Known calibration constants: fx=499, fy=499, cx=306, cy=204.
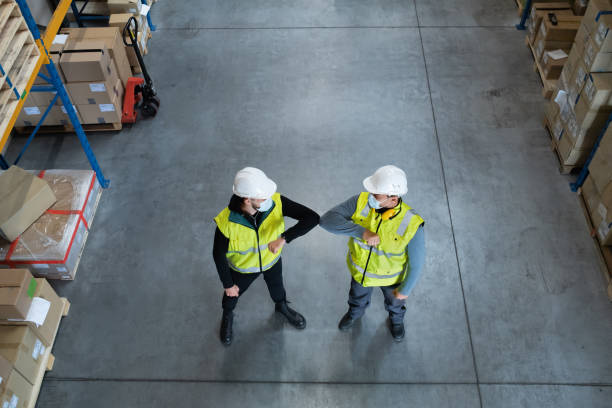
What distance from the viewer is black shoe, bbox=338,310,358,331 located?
5055mm

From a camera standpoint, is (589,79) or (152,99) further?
(152,99)

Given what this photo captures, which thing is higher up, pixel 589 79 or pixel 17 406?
pixel 589 79

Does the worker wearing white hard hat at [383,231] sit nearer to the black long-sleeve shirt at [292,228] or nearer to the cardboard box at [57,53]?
the black long-sleeve shirt at [292,228]

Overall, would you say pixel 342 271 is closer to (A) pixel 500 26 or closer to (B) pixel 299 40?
(B) pixel 299 40

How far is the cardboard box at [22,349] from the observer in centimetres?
437

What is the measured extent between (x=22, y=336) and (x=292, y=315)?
249cm

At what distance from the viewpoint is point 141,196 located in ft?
21.2

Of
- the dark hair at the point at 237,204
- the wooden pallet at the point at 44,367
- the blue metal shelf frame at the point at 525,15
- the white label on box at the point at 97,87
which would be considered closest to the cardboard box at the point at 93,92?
the white label on box at the point at 97,87

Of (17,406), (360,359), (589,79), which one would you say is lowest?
(360,359)

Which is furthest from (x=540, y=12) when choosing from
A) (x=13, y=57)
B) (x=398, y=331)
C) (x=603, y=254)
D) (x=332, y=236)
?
(x=13, y=57)

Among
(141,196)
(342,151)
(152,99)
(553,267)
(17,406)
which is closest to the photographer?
(17,406)

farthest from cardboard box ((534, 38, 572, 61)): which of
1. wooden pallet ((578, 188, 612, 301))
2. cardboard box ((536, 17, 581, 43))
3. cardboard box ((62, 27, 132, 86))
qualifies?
cardboard box ((62, 27, 132, 86))

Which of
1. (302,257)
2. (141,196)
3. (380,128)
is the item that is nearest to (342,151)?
(380,128)

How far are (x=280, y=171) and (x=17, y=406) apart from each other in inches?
154
